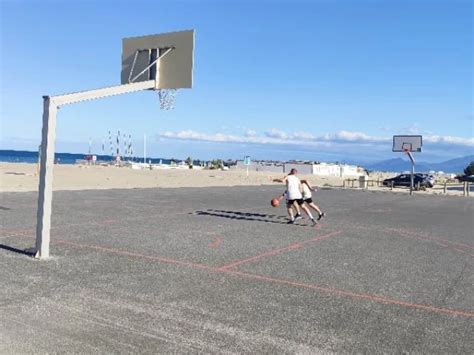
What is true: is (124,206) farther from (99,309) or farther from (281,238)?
(99,309)

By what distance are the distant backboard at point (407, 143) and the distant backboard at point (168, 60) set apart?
37.0 m

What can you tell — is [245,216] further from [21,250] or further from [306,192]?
[21,250]

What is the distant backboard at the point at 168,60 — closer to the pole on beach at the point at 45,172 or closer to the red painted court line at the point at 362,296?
the pole on beach at the point at 45,172

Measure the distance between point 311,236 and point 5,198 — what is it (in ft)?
40.3

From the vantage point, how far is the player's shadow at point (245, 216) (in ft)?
55.6

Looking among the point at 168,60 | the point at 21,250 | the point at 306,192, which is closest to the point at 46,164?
the point at 21,250

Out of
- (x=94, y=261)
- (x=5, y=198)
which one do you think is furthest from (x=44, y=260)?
(x=5, y=198)

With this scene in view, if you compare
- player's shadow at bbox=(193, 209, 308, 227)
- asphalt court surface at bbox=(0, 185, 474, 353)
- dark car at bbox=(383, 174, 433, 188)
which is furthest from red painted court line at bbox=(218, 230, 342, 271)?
dark car at bbox=(383, 174, 433, 188)

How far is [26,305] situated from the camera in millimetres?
6227

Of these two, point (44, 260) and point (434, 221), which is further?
point (434, 221)

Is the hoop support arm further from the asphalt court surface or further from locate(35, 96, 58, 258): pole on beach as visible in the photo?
the asphalt court surface

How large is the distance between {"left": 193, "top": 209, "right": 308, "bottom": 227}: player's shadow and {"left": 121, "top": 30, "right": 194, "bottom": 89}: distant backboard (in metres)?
6.30

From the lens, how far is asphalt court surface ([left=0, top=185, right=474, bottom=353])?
17.8ft

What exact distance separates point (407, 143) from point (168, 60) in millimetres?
38209
